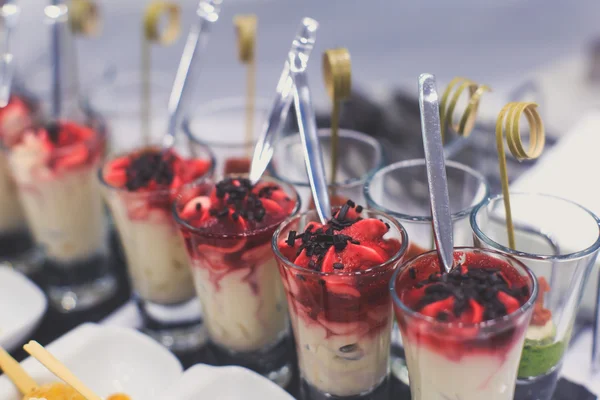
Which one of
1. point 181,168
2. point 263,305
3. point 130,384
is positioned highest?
point 181,168

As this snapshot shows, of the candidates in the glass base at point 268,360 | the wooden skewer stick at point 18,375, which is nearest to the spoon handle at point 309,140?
the glass base at point 268,360

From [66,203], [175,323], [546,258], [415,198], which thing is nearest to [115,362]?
[175,323]

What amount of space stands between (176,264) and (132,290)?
18 cm

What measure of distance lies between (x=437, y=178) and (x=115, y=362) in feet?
2.05

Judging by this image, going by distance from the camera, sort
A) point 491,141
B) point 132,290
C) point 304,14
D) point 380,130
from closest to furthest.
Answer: point 132,290 < point 491,141 < point 380,130 < point 304,14

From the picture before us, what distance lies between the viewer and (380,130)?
158cm

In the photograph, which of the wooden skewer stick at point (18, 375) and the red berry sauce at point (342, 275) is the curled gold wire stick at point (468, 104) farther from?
the wooden skewer stick at point (18, 375)

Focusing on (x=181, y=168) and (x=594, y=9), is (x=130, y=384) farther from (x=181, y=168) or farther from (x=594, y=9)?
(x=594, y=9)

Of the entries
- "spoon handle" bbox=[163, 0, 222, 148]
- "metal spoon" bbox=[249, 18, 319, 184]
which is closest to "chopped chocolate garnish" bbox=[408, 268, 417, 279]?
"metal spoon" bbox=[249, 18, 319, 184]

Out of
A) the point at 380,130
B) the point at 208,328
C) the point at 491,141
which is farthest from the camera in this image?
the point at 380,130

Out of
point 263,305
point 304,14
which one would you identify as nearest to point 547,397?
point 263,305

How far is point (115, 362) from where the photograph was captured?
1060 mm

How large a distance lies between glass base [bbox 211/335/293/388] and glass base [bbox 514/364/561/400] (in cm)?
37

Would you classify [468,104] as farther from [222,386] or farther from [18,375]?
[18,375]
